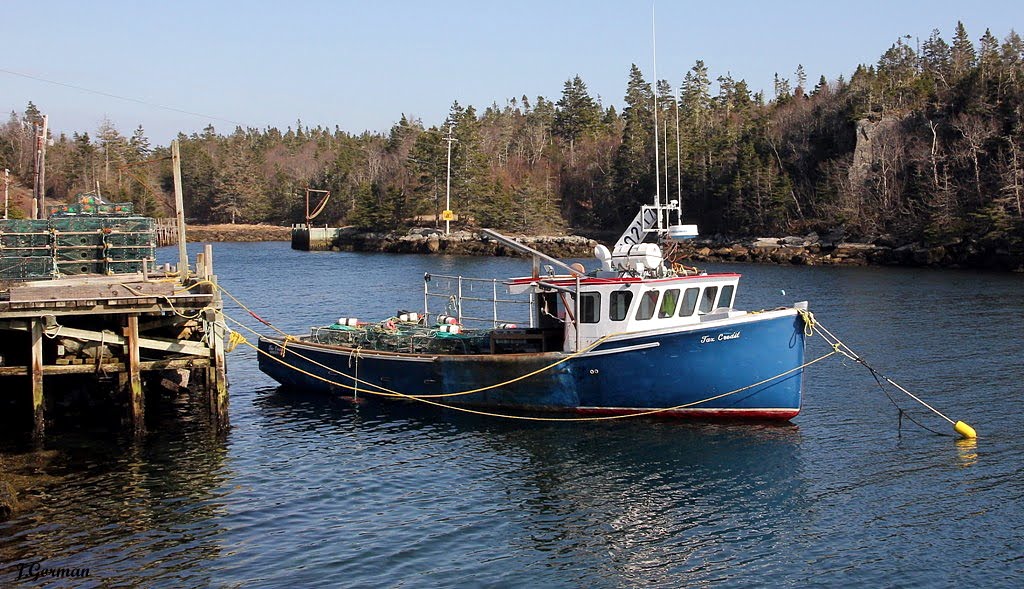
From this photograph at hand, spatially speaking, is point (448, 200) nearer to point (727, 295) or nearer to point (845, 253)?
point (845, 253)

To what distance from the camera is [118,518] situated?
17.8 meters

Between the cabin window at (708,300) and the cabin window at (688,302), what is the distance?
249mm

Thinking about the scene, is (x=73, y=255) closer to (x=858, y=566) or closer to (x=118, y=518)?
(x=118, y=518)

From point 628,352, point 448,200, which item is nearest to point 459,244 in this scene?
point 448,200

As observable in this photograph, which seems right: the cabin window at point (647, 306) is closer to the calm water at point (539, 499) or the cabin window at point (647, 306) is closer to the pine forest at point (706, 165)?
the calm water at point (539, 499)

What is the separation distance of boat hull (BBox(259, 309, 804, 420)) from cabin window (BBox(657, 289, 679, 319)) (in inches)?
46.8

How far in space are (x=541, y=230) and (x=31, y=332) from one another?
3500 inches

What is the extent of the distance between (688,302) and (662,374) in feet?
7.16

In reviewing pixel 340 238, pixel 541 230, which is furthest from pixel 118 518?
pixel 340 238

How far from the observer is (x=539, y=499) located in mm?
19531

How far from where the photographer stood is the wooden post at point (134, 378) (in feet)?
74.7

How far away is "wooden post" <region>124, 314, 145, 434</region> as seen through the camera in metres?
22.8

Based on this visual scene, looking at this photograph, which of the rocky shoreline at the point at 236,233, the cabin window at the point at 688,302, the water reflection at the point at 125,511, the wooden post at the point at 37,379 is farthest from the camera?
the rocky shoreline at the point at 236,233

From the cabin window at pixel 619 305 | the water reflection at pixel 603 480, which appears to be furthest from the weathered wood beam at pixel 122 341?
the cabin window at pixel 619 305
